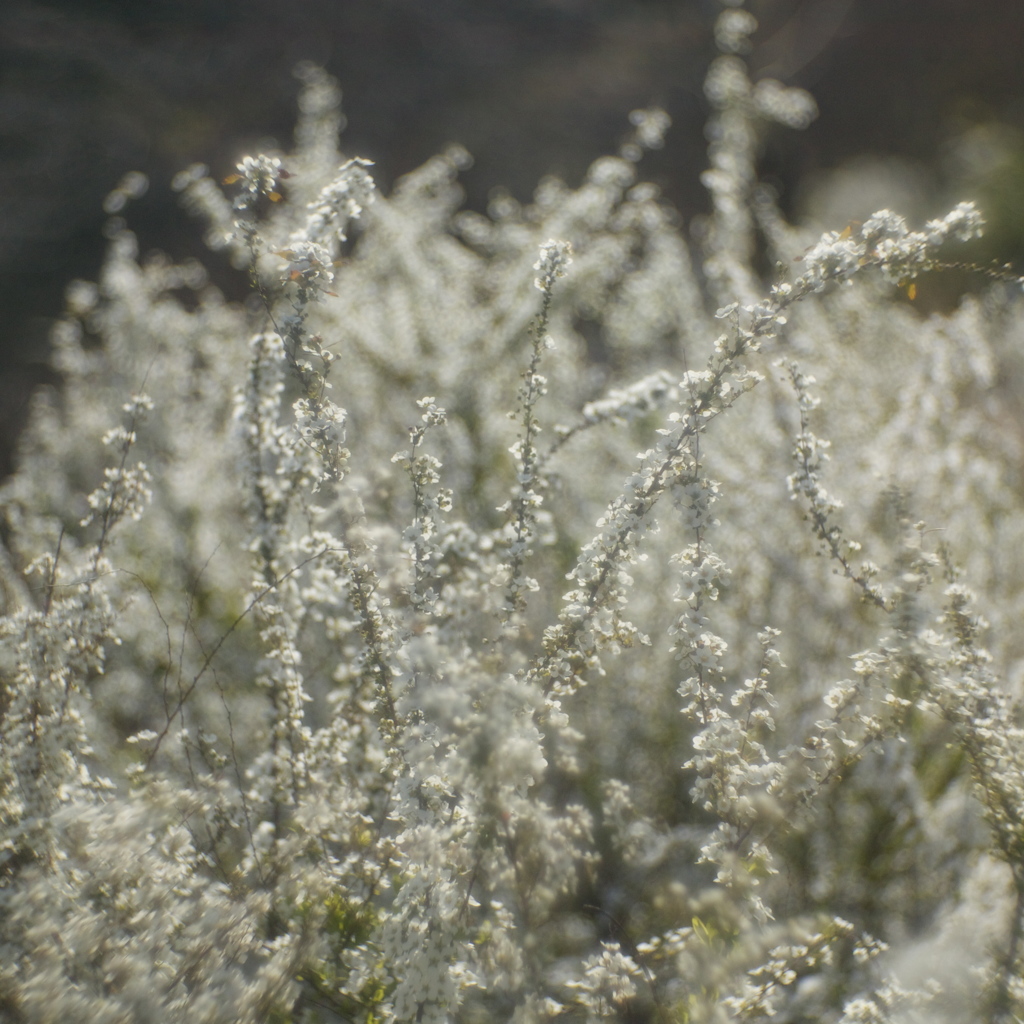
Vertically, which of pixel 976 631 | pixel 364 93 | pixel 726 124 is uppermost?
pixel 364 93

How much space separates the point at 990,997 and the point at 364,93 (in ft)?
41.1

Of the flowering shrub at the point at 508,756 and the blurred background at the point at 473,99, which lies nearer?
the flowering shrub at the point at 508,756

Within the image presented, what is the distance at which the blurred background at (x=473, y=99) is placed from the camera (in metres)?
8.85

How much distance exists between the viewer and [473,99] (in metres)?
11.5

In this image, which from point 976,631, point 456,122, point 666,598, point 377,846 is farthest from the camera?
point 456,122

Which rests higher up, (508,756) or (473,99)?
(473,99)

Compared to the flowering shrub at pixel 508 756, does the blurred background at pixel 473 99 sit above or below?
above

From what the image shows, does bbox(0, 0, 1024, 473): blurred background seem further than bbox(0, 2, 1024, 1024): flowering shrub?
Yes

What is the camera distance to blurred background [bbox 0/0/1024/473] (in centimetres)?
885

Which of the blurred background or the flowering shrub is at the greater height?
the blurred background

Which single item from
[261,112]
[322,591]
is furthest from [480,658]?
[261,112]

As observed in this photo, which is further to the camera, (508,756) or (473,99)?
(473,99)

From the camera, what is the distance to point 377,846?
184 centimetres

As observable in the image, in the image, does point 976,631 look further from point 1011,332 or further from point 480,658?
point 1011,332
